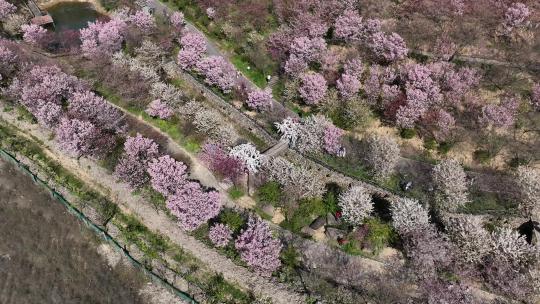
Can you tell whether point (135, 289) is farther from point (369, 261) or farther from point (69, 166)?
point (369, 261)

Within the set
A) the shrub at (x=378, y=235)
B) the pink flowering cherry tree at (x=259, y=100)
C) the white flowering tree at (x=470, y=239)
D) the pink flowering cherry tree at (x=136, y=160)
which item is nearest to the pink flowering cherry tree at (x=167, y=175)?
the pink flowering cherry tree at (x=136, y=160)

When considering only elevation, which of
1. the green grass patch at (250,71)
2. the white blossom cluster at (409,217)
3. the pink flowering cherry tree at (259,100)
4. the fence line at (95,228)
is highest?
the white blossom cluster at (409,217)

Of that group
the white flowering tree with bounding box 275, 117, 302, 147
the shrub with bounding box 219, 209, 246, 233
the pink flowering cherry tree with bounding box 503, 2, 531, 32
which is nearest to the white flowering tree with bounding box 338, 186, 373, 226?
the white flowering tree with bounding box 275, 117, 302, 147

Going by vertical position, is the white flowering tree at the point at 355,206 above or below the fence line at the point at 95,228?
above

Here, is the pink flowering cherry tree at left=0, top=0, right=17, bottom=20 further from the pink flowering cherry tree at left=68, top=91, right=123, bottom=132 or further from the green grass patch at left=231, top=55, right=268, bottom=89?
the green grass patch at left=231, top=55, right=268, bottom=89

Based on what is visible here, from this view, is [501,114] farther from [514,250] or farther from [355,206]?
[355,206]

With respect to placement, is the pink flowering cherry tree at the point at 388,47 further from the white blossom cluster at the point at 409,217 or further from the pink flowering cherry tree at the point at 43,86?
the pink flowering cherry tree at the point at 43,86

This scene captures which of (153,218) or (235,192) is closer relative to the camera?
(153,218)

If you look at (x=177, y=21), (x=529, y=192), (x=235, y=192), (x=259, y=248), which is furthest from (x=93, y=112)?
(x=529, y=192)

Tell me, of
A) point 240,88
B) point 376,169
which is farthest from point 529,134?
point 240,88
